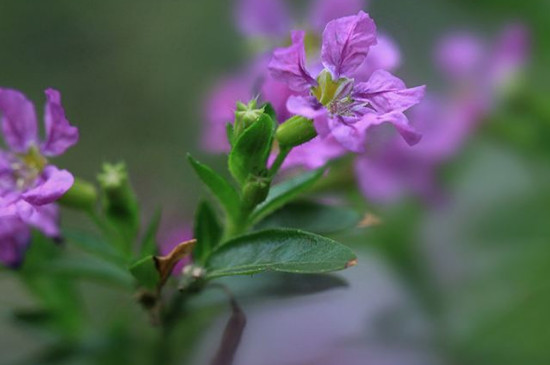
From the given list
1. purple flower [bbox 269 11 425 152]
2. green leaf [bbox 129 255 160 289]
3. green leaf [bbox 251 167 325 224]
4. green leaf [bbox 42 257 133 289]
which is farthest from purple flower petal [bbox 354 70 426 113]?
green leaf [bbox 42 257 133 289]

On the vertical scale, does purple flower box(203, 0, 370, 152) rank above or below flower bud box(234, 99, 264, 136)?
below

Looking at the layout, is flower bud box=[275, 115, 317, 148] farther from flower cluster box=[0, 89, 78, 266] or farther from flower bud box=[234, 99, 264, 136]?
flower cluster box=[0, 89, 78, 266]

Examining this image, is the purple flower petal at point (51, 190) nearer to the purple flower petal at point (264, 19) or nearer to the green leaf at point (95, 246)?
the green leaf at point (95, 246)

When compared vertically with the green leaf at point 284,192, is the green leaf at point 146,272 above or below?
below

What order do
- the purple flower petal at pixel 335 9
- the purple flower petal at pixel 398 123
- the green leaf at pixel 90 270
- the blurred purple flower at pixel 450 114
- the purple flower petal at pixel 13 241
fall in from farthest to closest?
the blurred purple flower at pixel 450 114 → the purple flower petal at pixel 335 9 → the green leaf at pixel 90 270 → the purple flower petal at pixel 13 241 → the purple flower petal at pixel 398 123

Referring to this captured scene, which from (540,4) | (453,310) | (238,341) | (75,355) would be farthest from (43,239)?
(540,4)

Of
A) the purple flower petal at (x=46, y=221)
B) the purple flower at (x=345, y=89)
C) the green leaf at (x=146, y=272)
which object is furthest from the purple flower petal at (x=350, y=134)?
the purple flower petal at (x=46, y=221)

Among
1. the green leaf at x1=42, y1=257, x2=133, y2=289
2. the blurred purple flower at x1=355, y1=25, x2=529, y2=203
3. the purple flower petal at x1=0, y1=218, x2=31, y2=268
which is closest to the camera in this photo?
the purple flower petal at x1=0, y1=218, x2=31, y2=268
